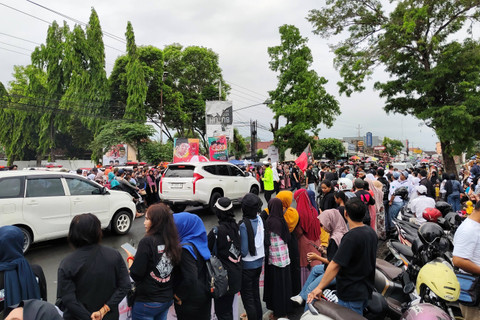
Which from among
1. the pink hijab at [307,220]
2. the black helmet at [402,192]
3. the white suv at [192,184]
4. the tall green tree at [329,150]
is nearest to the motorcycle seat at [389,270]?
the pink hijab at [307,220]

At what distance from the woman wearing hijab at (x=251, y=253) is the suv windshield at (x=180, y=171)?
6970mm

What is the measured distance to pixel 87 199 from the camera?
739 centimetres

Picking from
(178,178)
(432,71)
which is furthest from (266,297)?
(432,71)

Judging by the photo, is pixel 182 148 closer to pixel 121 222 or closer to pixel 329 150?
pixel 121 222

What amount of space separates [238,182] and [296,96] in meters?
20.0

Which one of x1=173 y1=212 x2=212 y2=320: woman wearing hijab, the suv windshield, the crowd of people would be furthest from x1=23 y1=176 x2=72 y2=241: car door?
x1=173 y1=212 x2=212 y2=320: woman wearing hijab

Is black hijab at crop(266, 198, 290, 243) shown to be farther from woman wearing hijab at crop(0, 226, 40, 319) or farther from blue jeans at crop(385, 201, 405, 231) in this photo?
blue jeans at crop(385, 201, 405, 231)

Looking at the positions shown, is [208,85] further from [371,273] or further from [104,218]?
[371,273]

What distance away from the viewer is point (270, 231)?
157 inches

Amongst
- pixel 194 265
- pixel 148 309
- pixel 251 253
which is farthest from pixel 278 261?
pixel 148 309

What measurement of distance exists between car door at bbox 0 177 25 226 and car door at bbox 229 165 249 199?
6.92m

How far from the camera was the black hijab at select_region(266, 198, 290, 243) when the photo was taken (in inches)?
157

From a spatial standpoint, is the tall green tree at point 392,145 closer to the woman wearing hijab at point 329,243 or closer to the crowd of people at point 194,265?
the woman wearing hijab at point 329,243

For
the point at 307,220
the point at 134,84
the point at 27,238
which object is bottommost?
the point at 27,238
